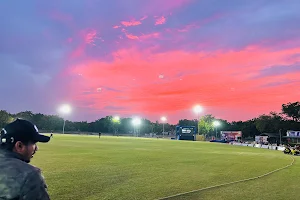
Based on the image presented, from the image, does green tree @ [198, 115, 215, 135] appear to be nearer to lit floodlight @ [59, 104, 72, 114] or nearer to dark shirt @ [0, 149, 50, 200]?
lit floodlight @ [59, 104, 72, 114]

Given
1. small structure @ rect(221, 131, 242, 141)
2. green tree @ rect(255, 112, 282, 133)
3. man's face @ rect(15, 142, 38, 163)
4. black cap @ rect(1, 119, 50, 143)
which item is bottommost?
small structure @ rect(221, 131, 242, 141)

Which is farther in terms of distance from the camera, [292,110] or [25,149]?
[292,110]

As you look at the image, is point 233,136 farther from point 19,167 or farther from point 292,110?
point 19,167

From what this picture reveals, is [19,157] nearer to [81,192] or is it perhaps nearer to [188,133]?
[81,192]

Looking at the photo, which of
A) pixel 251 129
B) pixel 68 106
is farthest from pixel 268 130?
pixel 68 106

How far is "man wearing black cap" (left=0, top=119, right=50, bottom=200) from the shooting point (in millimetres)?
2967

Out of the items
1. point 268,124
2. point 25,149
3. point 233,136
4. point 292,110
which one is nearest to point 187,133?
point 233,136

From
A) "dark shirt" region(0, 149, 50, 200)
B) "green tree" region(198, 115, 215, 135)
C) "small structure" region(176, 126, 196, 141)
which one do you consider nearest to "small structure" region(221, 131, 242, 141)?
"small structure" region(176, 126, 196, 141)

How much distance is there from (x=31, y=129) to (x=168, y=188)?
1055 centimetres

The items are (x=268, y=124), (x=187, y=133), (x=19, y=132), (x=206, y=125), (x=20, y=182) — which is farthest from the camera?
(x=206, y=125)

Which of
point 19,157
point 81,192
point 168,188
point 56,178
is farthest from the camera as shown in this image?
point 56,178

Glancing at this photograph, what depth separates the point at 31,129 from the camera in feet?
11.0

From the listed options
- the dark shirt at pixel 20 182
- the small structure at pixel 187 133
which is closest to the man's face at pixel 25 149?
the dark shirt at pixel 20 182

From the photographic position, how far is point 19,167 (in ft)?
9.96
